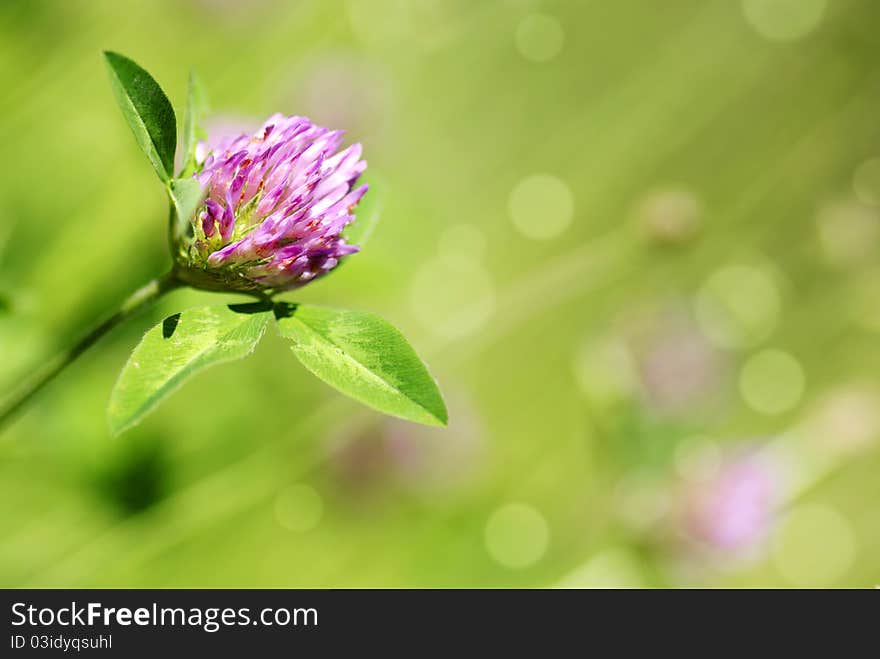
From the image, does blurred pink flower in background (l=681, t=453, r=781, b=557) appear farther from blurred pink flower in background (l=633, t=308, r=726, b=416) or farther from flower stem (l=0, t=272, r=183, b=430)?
flower stem (l=0, t=272, r=183, b=430)

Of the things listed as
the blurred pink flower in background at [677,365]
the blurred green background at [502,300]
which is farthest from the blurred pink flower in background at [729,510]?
the blurred pink flower in background at [677,365]

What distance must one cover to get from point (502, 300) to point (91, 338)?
0.93 m

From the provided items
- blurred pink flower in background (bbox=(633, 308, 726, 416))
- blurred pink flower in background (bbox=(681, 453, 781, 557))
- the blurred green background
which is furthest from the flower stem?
blurred pink flower in background (bbox=(633, 308, 726, 416))

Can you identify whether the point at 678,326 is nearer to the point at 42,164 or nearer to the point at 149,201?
the point at 149,201

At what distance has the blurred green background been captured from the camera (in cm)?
85

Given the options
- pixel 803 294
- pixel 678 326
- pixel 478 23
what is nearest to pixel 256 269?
pixel 678 326

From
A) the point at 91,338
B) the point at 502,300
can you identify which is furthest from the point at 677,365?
the point at 91,338

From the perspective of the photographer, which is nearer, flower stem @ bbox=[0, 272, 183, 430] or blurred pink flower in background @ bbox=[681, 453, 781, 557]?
flower stem @ bbox=[0, 272, 183, 430]

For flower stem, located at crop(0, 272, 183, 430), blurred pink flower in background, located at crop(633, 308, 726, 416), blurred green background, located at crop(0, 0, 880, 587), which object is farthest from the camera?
blurred pink flower in background, located at crop(633, 308, 726, 416)

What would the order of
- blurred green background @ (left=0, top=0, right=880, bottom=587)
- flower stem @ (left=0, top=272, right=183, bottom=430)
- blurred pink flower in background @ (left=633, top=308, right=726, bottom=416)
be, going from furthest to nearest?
blurred pink flower in background @ (left=633, top=308, right=726, bottom=416)
blurred green background @ (left=0, top=0, right=880, bottom=587)
flower stem @ (left=0, top=272, right=183, bottom=430)

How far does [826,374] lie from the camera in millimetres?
1566

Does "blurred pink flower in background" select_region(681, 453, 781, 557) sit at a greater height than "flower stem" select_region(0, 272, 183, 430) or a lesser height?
greater

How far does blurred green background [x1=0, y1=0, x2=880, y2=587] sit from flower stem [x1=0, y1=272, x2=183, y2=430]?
123 mm

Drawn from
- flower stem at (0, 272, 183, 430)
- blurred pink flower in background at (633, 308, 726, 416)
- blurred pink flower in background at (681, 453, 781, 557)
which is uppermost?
blurred pink flower in background at (633, 308, 726, 416)
